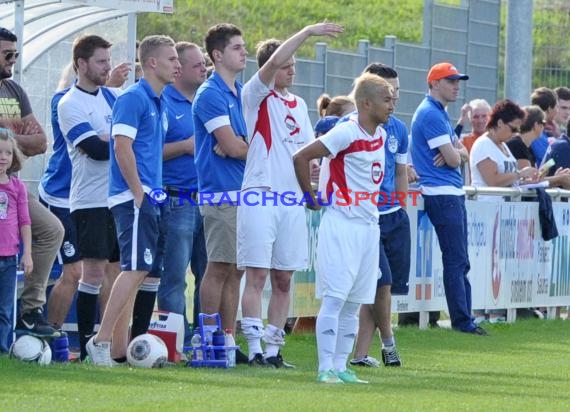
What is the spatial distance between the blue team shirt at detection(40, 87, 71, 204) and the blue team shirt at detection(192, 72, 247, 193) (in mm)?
1092

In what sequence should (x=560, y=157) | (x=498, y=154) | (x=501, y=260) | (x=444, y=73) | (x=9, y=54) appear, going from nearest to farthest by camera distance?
(x=9, y=54), (x=444, y=73), (x=498, y=154), (x=501, y=260), (x=560, y=157)

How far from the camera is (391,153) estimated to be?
39.3ft

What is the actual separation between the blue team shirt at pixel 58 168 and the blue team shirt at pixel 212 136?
109 centimetres

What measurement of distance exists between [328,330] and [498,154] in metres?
6.76

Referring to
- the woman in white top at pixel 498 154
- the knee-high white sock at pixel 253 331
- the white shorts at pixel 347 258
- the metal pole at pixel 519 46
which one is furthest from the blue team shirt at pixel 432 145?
the metal pole at pixel 519 46

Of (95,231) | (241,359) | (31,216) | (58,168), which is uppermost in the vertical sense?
(58,168)

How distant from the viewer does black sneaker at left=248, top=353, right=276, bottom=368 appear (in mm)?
11039

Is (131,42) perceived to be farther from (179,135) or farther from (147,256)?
(147,256)

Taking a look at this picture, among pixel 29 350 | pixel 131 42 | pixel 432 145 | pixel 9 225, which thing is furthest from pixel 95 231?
pixel 432 145

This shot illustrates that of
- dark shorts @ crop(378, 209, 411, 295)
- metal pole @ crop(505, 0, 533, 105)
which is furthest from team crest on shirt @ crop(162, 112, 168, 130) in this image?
metal pole @ crop(505, 0, 533, 105)

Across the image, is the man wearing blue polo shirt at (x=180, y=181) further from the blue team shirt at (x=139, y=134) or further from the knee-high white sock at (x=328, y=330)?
the knee-high white sock at (x=328, y=330)

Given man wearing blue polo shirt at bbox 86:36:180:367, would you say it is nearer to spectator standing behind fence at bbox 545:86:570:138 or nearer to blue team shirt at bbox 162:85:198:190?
blue team shirt at bbox 162:85:198:190

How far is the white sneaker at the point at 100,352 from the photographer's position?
10570mm

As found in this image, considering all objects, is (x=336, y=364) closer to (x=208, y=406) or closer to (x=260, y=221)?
(x=260, y=221)
